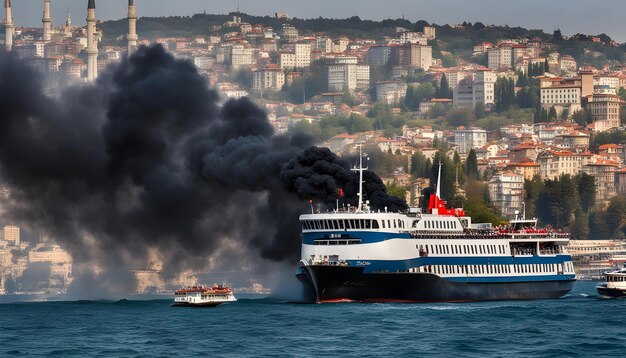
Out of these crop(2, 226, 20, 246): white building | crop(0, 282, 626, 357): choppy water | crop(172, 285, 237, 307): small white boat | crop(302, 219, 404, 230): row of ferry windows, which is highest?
crop(2, 226, 20, 246): white building

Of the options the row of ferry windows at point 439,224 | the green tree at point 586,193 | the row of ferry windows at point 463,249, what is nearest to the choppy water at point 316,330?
the row of ferry windows at point 463,249

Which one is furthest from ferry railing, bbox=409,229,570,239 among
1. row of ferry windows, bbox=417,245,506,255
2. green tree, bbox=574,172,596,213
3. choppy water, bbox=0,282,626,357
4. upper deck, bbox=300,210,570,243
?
green tree, bbox=574,172,596,213

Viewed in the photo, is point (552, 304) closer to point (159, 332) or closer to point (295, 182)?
point (295, 182)

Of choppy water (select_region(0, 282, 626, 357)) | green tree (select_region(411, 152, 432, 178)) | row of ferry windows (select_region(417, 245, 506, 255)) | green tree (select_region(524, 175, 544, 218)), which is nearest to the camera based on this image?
choppy water (select_region(0, 282, 626, 357))

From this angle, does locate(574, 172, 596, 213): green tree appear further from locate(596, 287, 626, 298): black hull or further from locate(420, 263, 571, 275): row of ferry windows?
locate(420, 263, 571, 275): row of ferry windows

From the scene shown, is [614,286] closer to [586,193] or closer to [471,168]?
[471,168]

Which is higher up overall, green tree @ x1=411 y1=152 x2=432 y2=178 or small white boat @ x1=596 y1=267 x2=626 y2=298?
green tree @ x1=411 y1=152 x2=432 y2=178

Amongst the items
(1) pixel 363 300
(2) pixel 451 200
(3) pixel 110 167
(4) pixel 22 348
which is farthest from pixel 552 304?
(2) pixel 451 200

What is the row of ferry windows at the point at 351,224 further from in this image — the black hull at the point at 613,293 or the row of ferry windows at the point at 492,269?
the black hull at the point at 613,293

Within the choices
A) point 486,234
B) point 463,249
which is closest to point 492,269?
point 486,234
